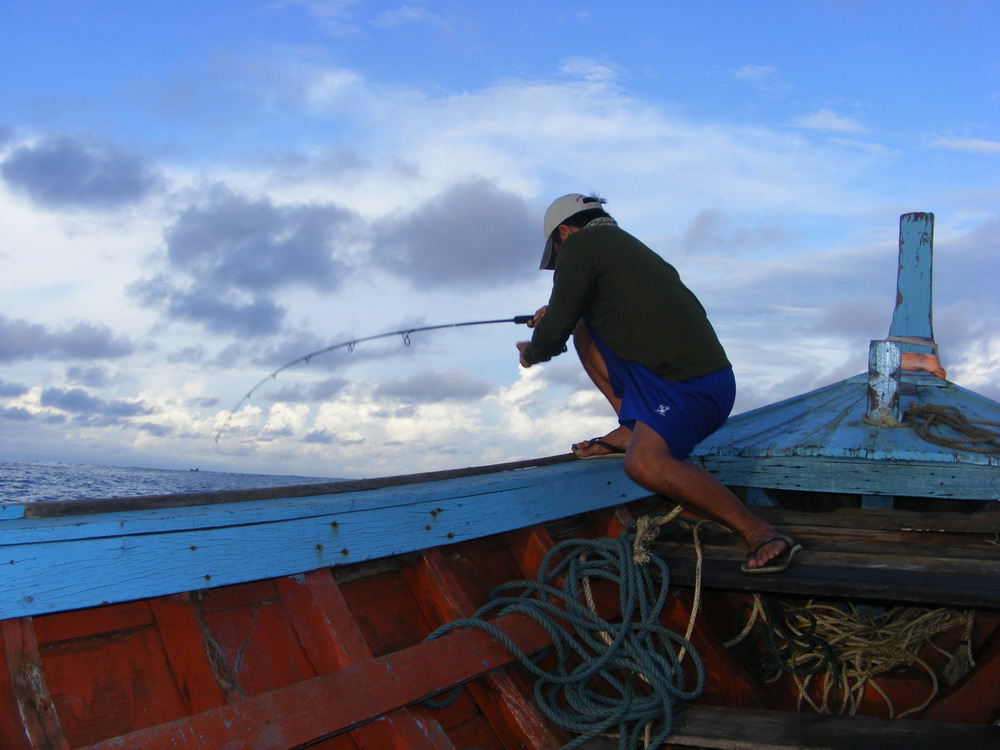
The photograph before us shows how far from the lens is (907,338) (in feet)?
16.6

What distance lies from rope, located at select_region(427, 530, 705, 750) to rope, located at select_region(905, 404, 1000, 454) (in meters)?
1.99

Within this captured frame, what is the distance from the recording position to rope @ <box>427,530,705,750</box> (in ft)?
7.14

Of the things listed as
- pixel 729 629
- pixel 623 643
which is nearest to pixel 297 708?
pixel 623 643

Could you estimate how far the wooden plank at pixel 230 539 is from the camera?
1607mm

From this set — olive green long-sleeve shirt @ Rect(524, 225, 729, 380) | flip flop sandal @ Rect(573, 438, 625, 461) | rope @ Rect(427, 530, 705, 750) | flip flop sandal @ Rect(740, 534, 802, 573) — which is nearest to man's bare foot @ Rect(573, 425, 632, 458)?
flip flop sandal @ Rect(573, 438, 625, 461)

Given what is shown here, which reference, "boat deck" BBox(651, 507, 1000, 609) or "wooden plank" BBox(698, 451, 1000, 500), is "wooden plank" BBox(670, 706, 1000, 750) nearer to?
"boat deck" BBox(651, 507, 1000, 609)

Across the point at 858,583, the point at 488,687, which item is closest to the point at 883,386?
the point at 858,583

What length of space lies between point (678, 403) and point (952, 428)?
1963mm

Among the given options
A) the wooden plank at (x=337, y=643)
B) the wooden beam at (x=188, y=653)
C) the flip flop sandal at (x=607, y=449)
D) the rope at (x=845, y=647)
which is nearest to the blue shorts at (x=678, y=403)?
the flip flop sandal at (x=607, y=449)

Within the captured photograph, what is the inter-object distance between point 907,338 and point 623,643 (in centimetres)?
363

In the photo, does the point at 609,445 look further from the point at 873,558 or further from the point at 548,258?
the point at 873,558

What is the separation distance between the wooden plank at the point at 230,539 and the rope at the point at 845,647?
1.22 metres

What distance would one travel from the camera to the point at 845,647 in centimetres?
326

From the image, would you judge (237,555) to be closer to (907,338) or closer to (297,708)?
(297,708)
